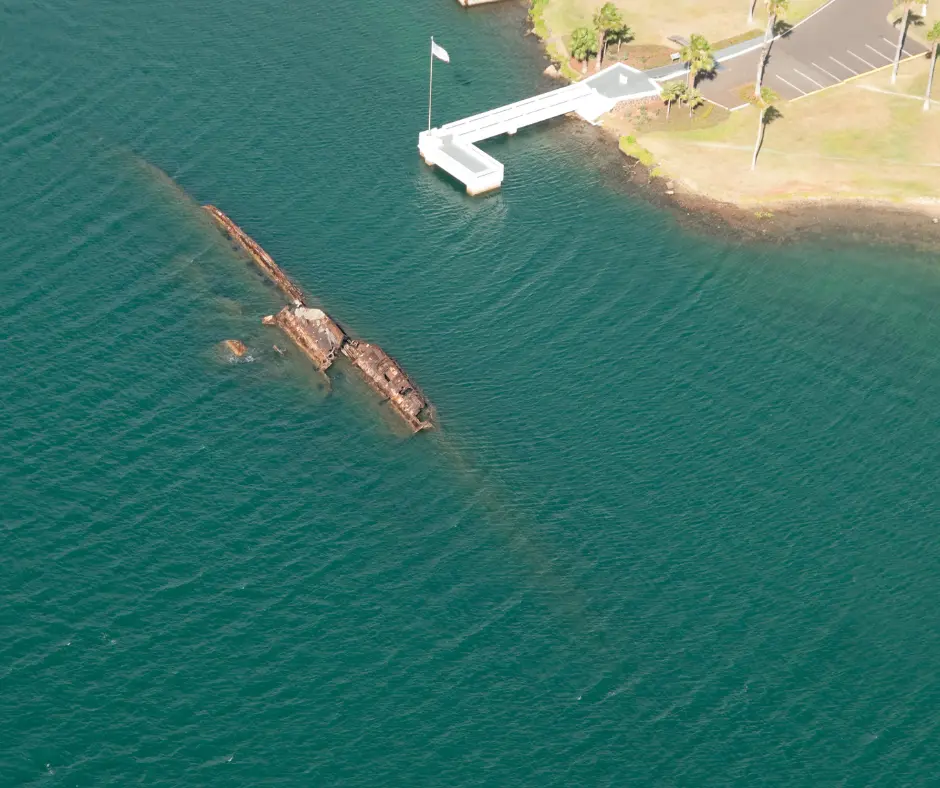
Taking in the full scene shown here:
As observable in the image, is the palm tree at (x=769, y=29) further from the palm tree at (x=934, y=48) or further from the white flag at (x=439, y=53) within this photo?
the white flag at (x=439, y=53)

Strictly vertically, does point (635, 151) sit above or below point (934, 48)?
above

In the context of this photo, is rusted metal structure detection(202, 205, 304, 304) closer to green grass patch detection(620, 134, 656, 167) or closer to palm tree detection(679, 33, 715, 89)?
green grass patch detection(620, 134, 656, 167)

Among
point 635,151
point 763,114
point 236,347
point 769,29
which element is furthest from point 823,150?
point 236,347

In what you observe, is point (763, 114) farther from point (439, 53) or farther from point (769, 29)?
point (439, 53)

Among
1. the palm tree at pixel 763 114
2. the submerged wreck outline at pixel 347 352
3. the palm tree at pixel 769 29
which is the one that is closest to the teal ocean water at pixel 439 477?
the submerged wreck outline at pixel 347 352

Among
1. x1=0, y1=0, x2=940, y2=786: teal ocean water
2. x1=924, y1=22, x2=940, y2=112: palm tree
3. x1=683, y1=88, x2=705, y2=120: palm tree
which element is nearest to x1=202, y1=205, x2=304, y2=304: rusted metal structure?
x1=0, y1=0, x2=940, y2=786: teal ocean water

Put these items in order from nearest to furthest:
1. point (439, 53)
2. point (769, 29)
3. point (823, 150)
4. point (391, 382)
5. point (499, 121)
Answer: point (391, 382), point (439, 53), point (823, 150), point (499, 121), point (769, 29)

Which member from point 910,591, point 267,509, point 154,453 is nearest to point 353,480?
point 267,509

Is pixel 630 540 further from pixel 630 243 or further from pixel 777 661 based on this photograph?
pixel 630 243
